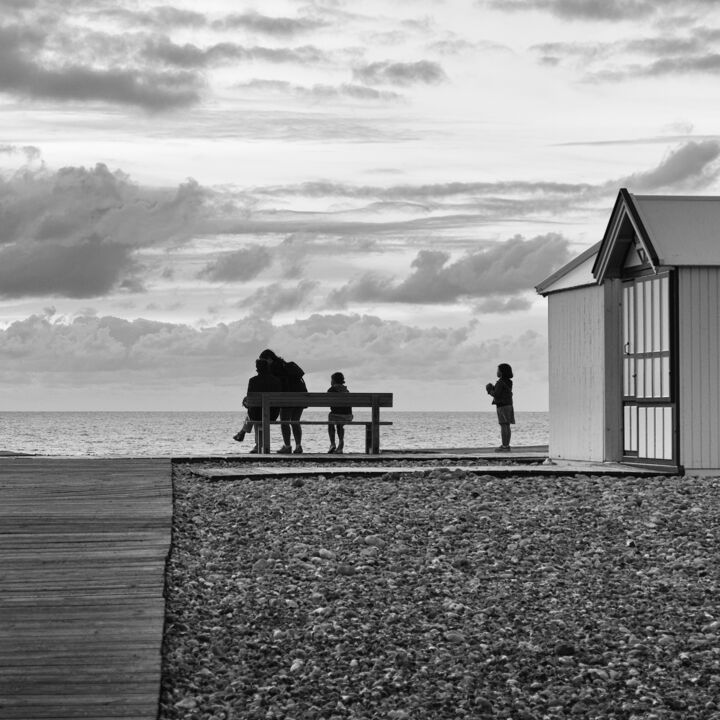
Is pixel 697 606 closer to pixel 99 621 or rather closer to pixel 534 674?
pixel 534 674

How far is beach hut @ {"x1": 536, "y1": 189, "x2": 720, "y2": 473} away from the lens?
55.9 feet

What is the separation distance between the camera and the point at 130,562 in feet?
31.7

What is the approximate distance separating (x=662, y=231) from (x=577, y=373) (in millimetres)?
2864

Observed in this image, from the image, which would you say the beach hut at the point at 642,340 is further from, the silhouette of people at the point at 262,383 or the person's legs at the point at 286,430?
the silhouette of people at the point at 262,383

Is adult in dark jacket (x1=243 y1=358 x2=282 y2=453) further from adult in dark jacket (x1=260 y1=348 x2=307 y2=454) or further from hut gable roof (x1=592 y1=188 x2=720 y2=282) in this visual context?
hut gable roof (x1=592 y1=188 x2=720 y2=282)

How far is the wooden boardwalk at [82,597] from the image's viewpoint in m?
7.08

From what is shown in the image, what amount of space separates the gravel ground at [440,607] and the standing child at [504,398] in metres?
11.1

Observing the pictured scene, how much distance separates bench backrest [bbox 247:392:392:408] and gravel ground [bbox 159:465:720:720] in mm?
7131

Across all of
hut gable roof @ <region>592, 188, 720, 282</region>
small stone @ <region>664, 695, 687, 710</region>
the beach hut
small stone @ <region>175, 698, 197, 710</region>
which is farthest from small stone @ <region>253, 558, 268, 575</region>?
hut gable roof @ <region>592, 188, 720, 282</region>

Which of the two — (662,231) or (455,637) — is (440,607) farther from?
(662,231)

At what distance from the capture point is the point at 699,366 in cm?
1706

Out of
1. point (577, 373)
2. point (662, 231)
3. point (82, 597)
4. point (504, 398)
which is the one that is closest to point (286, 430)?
point (504, 398)

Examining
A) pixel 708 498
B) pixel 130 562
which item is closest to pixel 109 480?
pixel 130 562

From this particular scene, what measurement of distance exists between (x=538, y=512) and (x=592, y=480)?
320 centimetres
